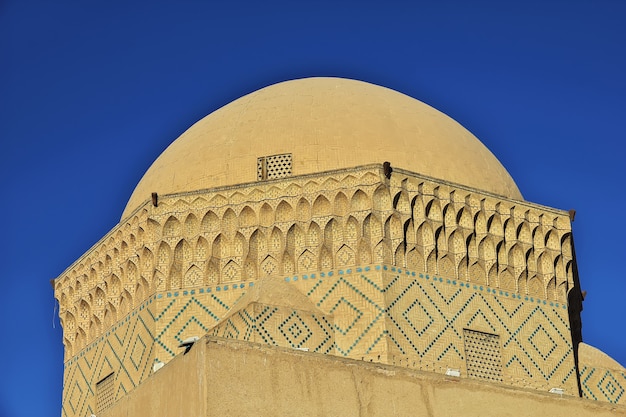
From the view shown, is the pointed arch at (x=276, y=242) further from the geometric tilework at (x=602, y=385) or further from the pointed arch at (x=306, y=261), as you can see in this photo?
the geometric tilework at (x=602, y=385)

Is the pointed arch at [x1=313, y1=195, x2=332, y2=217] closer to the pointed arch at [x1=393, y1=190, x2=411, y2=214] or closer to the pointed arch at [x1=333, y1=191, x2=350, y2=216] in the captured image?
the pointed arch at [x1=333, y1=191, x2=350, y2=216]

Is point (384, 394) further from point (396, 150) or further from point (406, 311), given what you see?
point (396, 150)

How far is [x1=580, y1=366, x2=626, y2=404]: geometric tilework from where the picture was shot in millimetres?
12000

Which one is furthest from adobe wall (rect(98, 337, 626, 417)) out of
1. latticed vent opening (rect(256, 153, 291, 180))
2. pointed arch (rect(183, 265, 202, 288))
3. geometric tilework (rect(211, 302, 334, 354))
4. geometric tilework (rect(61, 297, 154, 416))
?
latticed vent opening (rect(256, 153, 291, 180))

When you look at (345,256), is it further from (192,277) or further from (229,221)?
(192,277)

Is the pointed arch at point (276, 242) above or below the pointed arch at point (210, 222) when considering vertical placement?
below

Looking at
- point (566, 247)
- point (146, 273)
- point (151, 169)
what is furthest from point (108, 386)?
point (566, 247)

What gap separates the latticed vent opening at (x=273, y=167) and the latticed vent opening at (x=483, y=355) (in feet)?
8.22

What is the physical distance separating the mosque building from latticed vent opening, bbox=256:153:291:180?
0.02 meters

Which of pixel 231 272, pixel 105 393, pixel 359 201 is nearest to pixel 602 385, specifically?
pixel 359 201

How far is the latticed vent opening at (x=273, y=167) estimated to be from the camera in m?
11.8

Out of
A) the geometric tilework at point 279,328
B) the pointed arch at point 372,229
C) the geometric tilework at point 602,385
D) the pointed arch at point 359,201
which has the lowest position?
the geometric tilework at point 602,385

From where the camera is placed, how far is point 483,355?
36.6 ft

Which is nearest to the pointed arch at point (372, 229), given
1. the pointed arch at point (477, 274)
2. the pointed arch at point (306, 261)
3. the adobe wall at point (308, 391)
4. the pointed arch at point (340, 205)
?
the pointed arch at point (340, 205)
